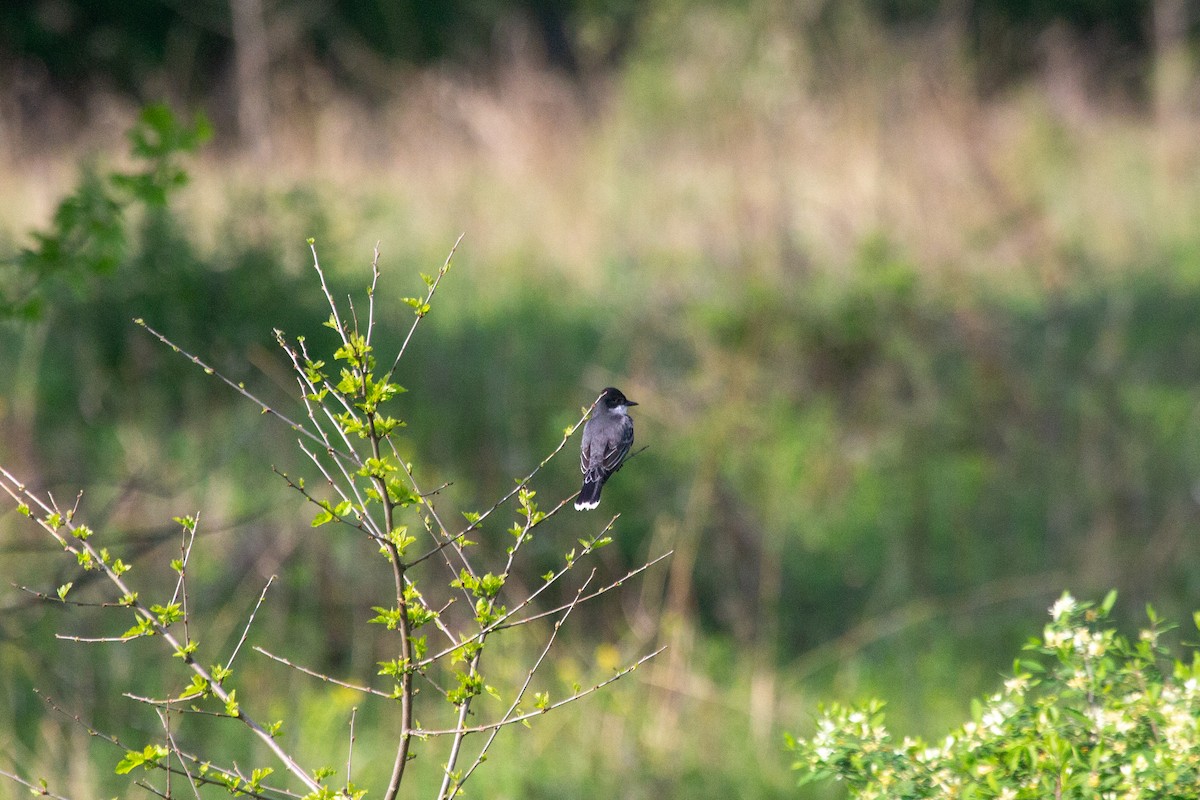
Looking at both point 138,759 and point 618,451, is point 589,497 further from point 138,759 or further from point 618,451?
point 138,759

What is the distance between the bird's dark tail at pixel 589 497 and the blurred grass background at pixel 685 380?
1.70 metres

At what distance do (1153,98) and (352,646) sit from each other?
1278cm

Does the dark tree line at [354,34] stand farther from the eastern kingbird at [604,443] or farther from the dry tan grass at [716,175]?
the eastern kingbird at [604,443]

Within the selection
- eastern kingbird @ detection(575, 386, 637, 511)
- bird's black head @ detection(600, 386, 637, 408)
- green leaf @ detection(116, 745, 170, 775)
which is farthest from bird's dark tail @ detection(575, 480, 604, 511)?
green leaf @ detection(116, 745, 170, 775)

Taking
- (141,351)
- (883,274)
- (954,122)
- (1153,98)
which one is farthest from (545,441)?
(1153,98)

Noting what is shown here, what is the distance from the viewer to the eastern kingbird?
1.73m

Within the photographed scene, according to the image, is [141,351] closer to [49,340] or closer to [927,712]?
[49,340]

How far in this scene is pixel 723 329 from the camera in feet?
25.3

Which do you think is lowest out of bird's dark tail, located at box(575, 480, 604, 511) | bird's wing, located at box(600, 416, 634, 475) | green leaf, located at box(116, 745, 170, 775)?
green leaf, located at box(116, 745, 170, 775)

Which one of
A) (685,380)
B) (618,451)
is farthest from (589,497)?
(685,380)

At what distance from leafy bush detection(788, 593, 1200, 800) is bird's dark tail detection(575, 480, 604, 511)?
0.72 m

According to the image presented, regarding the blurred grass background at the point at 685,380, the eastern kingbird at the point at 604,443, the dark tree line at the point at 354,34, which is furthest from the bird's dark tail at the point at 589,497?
the dark tree line at the point at 354,34

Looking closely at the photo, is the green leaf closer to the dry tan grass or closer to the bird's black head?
the bird's black head

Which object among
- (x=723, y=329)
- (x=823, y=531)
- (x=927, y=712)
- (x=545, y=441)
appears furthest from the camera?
(x=723, y=329)
